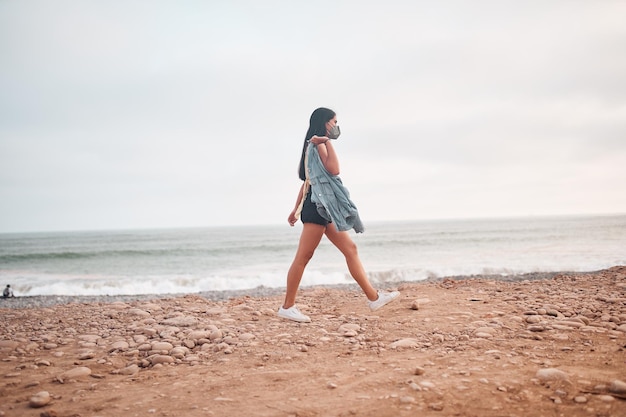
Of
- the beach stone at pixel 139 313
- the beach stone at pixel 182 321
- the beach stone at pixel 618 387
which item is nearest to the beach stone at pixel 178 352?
the beach stone at pixel 182 321

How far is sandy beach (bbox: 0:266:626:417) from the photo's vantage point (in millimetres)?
2484

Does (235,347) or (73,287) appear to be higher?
(235,347)

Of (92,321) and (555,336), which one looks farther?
(92,321)

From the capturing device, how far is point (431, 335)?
397cm

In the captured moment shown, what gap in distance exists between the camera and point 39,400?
2729mm

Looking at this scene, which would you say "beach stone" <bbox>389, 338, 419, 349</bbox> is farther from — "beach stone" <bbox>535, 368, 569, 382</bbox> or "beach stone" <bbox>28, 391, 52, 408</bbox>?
"beach stone" <bbox>28, 391, 52, 408</bbox>

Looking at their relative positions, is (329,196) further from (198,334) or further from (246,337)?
(198,334)

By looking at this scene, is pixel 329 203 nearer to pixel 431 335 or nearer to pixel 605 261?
pixel 431 335

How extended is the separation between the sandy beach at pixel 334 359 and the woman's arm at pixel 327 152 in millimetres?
1859

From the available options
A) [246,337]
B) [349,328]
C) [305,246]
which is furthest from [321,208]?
[246,337]

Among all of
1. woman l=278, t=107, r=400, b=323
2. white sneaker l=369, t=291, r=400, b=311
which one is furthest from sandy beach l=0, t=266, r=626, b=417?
woman l=278, t=107, r=400, b=323

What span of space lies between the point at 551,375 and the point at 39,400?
357 centimetres

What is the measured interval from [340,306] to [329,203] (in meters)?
2.14

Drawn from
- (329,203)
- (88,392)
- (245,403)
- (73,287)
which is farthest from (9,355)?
(73,287)
